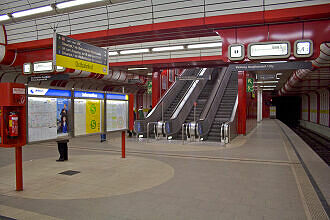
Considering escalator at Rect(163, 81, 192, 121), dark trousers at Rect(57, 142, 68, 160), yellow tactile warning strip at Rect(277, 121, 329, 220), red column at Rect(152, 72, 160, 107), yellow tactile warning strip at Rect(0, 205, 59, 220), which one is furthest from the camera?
red column at Rect(152, 72, 160, 107)

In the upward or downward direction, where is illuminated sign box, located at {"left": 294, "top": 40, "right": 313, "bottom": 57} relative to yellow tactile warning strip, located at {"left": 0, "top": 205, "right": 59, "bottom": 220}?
upward

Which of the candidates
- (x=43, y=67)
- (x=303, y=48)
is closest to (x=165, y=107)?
(x=43, y=67)

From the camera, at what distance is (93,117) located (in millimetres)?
6320

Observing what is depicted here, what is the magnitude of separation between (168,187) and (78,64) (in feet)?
12.7

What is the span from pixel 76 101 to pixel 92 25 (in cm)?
322

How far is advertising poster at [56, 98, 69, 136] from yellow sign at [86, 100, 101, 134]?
0.68 m

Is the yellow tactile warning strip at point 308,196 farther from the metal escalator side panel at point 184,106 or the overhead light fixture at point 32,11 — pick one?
the overhead light fixture at point 32,11

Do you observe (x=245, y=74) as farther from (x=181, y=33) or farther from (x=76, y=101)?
(x=76, y=101)

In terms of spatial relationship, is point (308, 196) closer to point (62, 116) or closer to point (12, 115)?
point (62, 116)

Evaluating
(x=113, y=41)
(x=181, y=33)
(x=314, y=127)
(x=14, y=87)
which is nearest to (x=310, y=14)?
(x=181, y=33)

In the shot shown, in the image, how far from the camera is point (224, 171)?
18.5ft

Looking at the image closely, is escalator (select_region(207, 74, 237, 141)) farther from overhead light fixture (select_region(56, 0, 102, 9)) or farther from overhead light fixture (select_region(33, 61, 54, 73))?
overhead light fixture (select_region(56, 0, 102, 9))

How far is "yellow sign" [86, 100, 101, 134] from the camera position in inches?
242

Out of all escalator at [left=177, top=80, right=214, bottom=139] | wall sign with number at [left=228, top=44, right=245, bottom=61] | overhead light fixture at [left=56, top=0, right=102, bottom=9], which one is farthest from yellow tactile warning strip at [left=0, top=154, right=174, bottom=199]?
escalator at [left=177, top=80, right=214, bottom=139]
